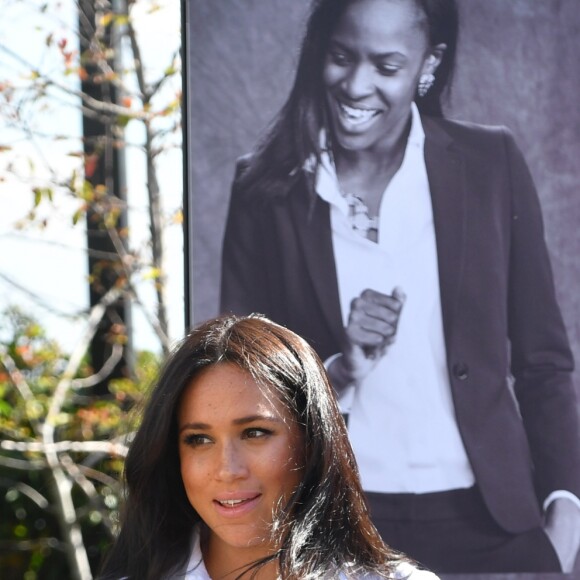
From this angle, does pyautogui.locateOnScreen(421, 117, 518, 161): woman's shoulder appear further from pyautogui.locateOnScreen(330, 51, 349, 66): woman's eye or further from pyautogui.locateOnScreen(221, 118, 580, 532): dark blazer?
pyautogui.locateOnScreen(330, 51, 349, 66): woman's eye

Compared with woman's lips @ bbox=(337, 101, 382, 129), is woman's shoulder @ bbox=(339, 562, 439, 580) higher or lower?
lower

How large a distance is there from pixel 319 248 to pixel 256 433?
30.1 inches

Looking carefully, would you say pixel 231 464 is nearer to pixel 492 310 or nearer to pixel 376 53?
pixel 492 310

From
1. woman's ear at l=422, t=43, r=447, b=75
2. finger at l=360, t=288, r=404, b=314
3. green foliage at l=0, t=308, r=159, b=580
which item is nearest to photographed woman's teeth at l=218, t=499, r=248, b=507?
finger at l=360, t=288, r=404, b=314

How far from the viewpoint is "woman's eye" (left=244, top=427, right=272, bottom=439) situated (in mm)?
→ 1554

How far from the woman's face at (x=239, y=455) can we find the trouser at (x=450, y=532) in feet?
2.07

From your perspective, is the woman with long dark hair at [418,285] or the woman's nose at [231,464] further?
the woman with long dark hair at [418,285]

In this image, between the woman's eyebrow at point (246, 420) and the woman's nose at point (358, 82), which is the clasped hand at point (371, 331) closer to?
the woman's nose at point (358, 82)

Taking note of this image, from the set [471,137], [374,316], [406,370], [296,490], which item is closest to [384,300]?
[374,316]

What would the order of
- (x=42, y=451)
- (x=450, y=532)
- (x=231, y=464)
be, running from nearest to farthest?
1. (x=231, y=464)
2. (x=450, y=532)
3. (x=42, y=451)

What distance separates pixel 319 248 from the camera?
2238 mm

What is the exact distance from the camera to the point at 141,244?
3.73m

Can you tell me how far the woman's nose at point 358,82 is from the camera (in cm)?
221

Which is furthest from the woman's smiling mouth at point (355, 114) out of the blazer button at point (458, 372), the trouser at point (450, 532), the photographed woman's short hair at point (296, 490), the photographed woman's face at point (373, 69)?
the trouser at point (450, 532)
